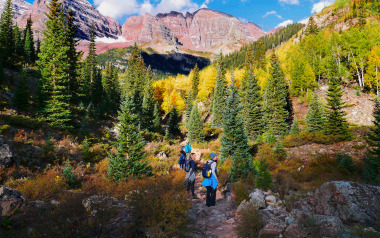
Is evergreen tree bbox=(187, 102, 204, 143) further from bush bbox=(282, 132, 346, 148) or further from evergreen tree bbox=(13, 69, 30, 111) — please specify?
evergreen tree bbox=(13, 69, 30, 111)

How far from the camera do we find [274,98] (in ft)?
112

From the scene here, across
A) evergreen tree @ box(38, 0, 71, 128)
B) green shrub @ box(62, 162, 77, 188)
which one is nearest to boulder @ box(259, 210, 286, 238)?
green shrub @ box(62, 162, 77, 188)

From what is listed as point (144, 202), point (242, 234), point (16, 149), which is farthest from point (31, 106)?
point (242, 234)

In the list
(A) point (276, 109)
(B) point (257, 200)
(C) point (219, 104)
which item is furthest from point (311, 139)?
(C) point (219, 104)

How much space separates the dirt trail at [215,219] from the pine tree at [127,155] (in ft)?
15.3

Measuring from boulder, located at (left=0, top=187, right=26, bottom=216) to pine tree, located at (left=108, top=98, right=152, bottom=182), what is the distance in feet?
17.9

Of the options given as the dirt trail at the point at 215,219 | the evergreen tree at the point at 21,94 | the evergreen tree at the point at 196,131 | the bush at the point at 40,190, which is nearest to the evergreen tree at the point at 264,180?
the dirt trail at the point at 215,219

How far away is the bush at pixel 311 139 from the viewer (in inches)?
795

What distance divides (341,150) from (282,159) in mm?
5993

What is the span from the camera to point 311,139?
2170 centimetres

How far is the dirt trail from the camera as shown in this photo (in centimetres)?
566

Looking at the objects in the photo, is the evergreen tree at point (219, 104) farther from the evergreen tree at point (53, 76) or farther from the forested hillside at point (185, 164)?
the evergreen tree at point (53, 76)

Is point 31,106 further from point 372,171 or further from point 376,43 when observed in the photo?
point 376,43

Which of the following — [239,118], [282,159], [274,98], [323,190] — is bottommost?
[282,159]
